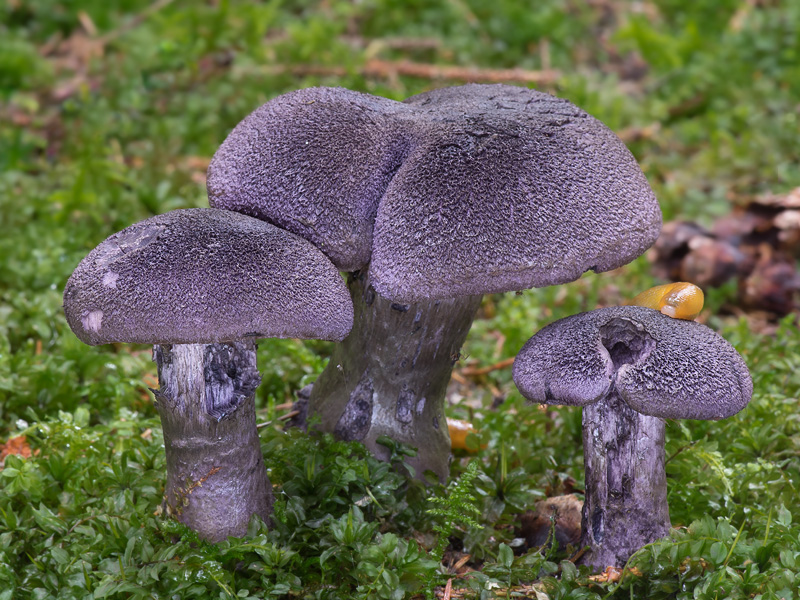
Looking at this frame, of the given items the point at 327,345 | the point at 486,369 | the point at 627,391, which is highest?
the point at 627,391

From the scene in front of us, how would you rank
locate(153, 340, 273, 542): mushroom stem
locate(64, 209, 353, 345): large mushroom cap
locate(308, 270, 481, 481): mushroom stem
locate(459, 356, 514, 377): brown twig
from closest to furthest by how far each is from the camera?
locate(64, 209, 353, 345): large mushroom cap
locate(153, 340, 273, 542): mushroom stem
locate(308, 270, 481, 481): mushroom stem
locate(459, 356, 514, 377): brown twig

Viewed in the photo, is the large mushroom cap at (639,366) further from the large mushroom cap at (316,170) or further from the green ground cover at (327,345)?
the large mushroom cap at (316,170)

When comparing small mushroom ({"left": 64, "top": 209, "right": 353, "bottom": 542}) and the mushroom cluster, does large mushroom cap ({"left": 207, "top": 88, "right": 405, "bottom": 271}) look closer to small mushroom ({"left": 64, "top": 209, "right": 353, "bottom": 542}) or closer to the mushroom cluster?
the mushroom cluster

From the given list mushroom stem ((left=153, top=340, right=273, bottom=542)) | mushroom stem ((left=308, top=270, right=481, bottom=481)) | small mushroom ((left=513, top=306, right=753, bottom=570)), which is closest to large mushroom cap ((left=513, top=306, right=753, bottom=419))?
small mushroom ((left=513, top=306, right=753, bottom=570))

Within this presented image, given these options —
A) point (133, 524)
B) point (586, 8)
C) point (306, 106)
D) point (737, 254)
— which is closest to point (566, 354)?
point (306, 106)

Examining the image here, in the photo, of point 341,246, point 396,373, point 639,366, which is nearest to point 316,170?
point 341,246

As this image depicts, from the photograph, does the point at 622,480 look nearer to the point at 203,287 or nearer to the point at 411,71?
the point at 203,287

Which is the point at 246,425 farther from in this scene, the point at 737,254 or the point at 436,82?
the point at 436,82

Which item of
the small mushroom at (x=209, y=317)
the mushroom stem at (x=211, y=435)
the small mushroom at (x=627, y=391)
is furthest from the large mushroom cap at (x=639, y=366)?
the mushroom stem at (x=211, y=435)
